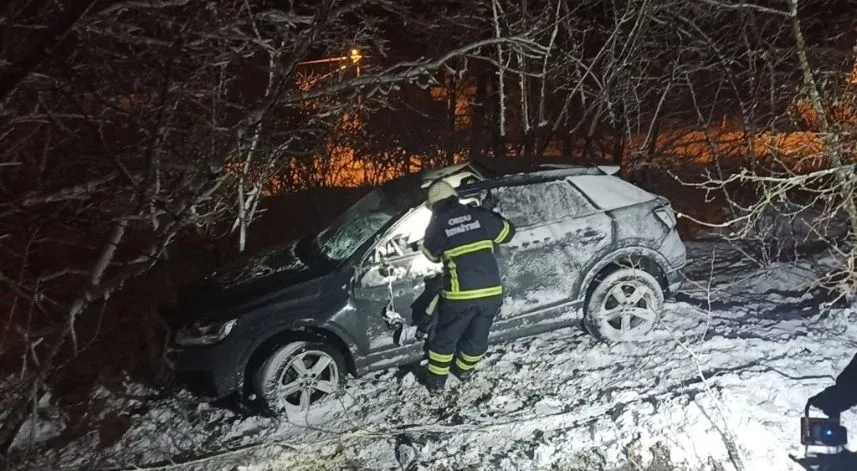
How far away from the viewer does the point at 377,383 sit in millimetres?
5418

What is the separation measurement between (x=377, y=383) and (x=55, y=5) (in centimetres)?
366

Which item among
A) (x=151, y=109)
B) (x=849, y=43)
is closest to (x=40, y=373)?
(x=151, y=109)

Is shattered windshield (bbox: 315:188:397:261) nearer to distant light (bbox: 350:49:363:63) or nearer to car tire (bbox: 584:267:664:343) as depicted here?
car tire (bbox: 584:267:664:343)

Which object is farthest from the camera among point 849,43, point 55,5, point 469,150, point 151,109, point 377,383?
point 469,150

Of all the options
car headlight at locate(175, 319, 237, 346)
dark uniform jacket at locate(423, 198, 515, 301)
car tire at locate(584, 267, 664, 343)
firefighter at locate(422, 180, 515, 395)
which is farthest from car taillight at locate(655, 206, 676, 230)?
car headlight at locate(175, 319, 237, 346)

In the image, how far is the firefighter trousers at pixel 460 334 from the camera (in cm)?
495

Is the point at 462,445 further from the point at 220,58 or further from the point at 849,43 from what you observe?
the point at 849,43

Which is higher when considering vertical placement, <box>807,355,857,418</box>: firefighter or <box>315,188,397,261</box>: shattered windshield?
<box>315,188,397,261</box>: shattered windshield

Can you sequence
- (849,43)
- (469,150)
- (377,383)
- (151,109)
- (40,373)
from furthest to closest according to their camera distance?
(469,150) < (849,43) < (377,383) < (151,109) < (40,373)

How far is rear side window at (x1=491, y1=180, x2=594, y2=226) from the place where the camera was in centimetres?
540

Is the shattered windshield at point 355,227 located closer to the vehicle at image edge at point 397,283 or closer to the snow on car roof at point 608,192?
the vehicle at image edge at point 397,283

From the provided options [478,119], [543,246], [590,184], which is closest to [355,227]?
[543,246]

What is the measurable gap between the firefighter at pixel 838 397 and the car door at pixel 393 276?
2850 millimetres

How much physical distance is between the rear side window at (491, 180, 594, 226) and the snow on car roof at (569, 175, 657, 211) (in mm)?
90
